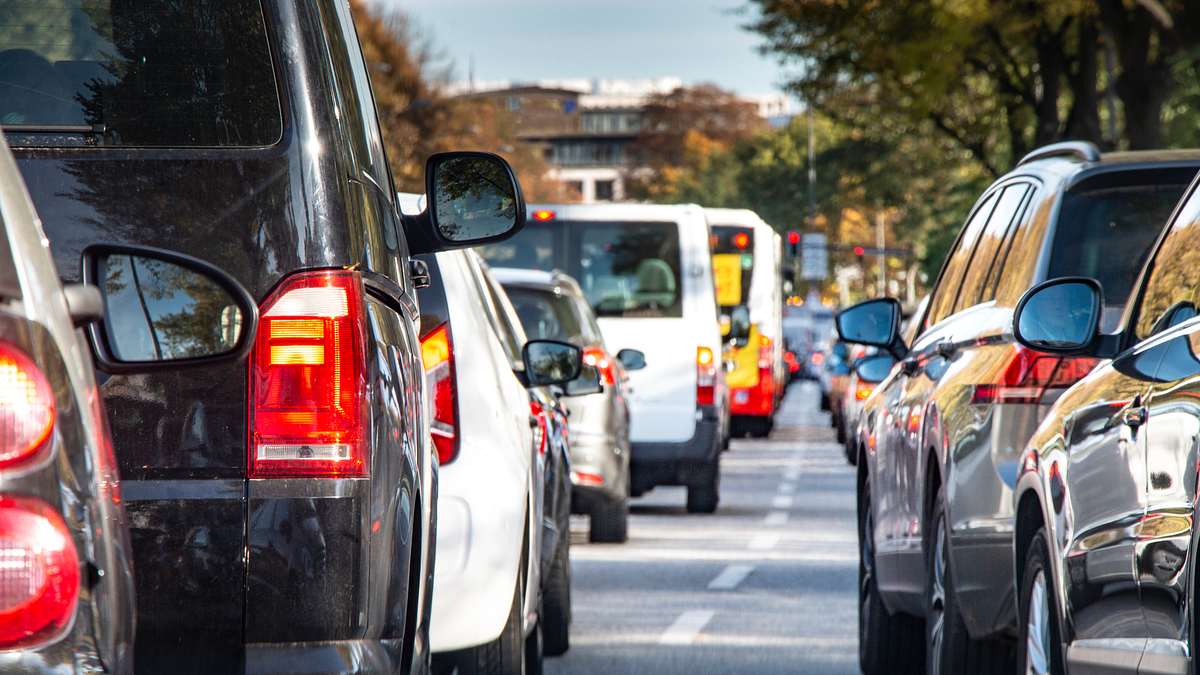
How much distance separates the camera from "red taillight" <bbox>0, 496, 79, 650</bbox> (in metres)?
2.61

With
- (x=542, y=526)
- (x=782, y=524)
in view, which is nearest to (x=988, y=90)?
(x=782, y=524)

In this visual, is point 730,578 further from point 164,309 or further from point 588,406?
point 164,309

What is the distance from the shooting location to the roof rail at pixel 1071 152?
7.24m

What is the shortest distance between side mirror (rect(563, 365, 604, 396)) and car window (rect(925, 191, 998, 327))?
2.24 metres

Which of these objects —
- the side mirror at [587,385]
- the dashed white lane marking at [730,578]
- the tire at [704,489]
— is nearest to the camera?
the side mirror at [587,385]

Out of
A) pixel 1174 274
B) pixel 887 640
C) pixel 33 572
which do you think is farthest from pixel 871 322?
pixel 33 572

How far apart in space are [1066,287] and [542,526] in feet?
9.93

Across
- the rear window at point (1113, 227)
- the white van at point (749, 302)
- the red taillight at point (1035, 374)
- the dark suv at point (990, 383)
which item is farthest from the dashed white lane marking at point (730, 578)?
the white van at point (749, 302)

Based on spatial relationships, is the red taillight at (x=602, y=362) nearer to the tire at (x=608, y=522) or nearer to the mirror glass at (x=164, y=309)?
A: the tire at (x=608, y=522)

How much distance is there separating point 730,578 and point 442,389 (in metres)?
6.19

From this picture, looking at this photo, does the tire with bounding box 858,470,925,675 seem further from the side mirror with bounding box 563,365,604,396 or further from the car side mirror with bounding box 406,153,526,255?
the car side mirror with bounding box 406,153,526,255

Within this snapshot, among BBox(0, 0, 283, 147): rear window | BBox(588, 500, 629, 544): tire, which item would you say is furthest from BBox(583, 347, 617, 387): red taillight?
BBox(0, 0, 283, 147): rear window

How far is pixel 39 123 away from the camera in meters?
4.45

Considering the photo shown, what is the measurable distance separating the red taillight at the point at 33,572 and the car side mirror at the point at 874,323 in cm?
633
